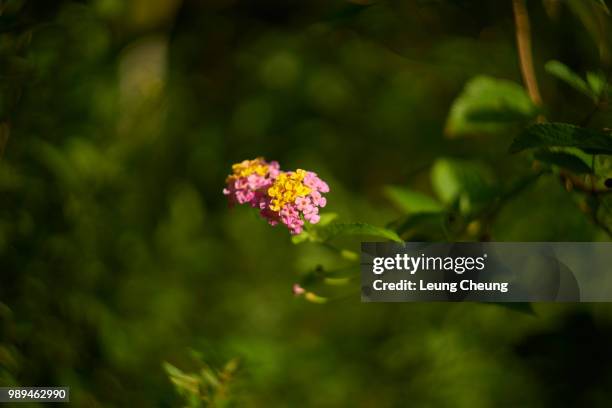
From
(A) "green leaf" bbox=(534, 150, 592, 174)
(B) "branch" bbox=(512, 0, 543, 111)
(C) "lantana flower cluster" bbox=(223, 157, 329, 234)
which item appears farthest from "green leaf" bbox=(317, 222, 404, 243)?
(B) "branch" bbox=(512, 0, 543, 111)

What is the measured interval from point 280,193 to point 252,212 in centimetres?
42

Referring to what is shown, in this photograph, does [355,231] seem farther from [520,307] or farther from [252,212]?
[252,212]

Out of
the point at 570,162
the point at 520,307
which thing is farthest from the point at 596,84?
the point at 520,307

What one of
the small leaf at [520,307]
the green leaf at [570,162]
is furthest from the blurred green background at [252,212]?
the green leaf at [570,162]

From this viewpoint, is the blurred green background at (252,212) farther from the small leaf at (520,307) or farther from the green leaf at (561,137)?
the green leaf at (561,137)

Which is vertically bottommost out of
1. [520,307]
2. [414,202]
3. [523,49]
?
[520,307]

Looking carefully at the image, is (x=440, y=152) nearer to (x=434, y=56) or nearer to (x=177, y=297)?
(x=434, y=56)

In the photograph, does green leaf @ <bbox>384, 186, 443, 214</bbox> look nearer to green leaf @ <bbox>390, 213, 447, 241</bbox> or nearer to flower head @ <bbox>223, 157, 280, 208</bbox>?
green leaf @ <bbox>390, 213, 447, 241</bbox>

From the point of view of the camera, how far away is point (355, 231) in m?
0.43

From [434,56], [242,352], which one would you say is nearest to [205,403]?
[242,352]

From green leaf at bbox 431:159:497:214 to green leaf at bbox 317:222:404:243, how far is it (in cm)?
14

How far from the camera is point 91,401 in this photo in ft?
2.33

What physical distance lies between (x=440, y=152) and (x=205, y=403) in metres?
0.71

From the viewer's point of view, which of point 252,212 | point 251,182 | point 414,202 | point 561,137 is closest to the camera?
point 561,137
